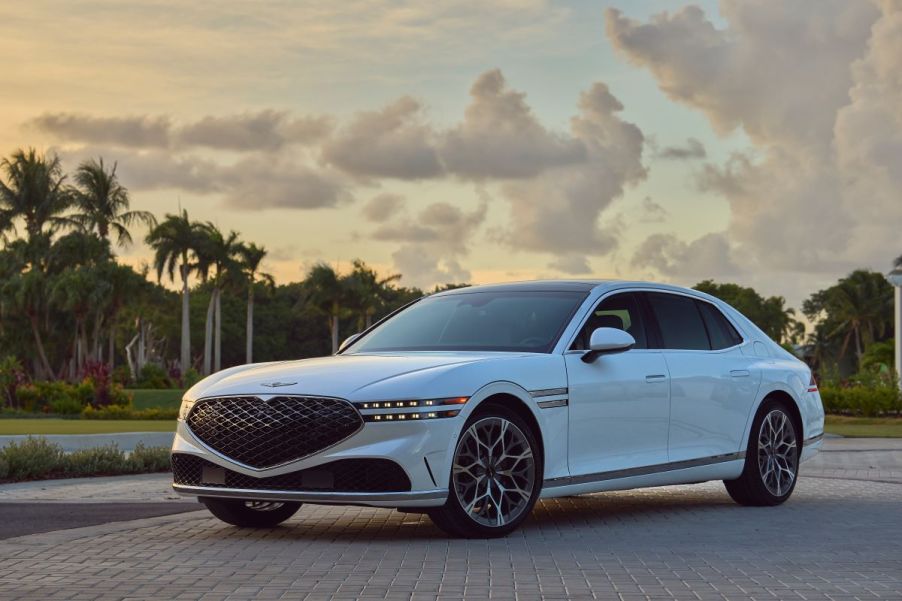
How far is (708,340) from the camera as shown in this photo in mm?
12016

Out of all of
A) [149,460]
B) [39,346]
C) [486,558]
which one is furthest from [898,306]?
[39,346]

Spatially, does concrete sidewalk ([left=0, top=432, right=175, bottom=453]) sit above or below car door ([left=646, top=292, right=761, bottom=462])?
below

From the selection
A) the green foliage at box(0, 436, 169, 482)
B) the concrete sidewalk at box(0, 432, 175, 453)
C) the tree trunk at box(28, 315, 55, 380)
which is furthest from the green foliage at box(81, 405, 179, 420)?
the tree trunk at box(28, 315, 55, 380)

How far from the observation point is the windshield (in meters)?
10.4

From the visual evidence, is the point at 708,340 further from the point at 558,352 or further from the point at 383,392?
the point at 383,392

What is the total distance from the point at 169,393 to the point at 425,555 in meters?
54.8

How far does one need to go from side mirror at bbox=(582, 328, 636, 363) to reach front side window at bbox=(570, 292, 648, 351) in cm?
38

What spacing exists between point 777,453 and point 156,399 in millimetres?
49967

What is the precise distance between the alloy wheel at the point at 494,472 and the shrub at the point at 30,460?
27.7 feet

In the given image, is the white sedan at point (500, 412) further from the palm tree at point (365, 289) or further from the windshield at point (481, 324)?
the palm tree at point (365, 289)

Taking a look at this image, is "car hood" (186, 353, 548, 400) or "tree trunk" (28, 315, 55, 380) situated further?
"tree trunk" (28, 315, 55, 380)

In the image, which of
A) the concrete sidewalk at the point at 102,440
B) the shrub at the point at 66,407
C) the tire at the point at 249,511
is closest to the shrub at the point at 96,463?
the concrete sidewalk at the point at 102,440

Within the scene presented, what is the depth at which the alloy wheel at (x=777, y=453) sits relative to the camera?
40.0ft

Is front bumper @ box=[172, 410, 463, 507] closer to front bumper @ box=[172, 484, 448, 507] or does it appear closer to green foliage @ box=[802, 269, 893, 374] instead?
front bumper @ box=[172, 484, 448, 507]
